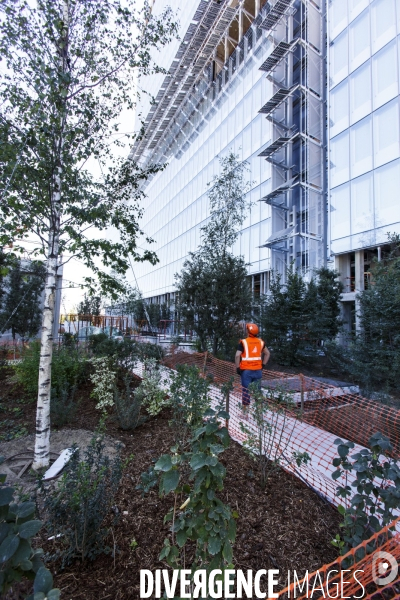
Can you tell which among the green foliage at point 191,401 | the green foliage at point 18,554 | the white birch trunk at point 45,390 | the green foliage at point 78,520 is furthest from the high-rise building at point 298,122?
the green foliage at point 18,554

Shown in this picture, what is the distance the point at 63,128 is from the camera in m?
3.95

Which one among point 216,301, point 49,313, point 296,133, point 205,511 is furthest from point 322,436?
point 296,133

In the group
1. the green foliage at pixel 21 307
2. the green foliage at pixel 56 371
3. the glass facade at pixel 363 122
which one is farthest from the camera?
the green foliage at pixel 21 307

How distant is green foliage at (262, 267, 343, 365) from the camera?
12.3m

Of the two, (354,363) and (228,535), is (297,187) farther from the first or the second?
(228,535)

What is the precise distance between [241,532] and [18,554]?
78.1 inches

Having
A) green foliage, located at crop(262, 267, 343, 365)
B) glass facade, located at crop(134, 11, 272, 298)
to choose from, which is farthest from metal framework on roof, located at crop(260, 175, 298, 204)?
green foliage, located at crop(262, 267, 343, 365)

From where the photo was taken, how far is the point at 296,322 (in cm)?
1255

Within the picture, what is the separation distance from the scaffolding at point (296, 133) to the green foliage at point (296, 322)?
17.3 ft

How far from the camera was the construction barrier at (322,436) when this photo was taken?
190 cm

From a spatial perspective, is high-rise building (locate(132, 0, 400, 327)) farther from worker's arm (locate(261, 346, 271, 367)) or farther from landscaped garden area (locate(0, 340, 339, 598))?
landscaped garden area (locate(0, 340, 339, 598))

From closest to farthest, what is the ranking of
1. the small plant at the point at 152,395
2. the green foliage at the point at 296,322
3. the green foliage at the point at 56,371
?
the small plant at the point at 152,395
the green foliage at the point at 56,371
the green foliage at the point at 296,322

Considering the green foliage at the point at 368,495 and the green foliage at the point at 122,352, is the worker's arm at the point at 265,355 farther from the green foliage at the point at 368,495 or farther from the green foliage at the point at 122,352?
the green foliage at the point at 368,495

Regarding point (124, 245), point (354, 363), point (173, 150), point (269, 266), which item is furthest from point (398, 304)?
point (173, 150)
